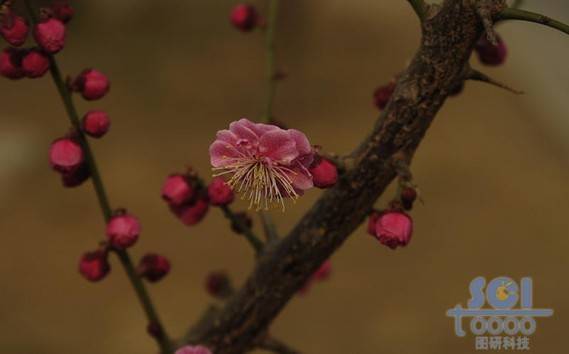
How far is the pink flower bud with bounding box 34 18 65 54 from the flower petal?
0.57 feet

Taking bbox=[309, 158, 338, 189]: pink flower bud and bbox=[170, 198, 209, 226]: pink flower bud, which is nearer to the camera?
bbox=[309, 158, 338, 189]: pink flower bud

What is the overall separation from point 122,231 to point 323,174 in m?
0.20

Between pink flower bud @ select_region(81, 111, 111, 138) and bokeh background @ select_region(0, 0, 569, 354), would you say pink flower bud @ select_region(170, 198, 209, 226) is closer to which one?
pink flower bud @ select_region(81, 111, 111, 138)

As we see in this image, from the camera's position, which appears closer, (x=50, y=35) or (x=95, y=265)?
(x=50, y=35)

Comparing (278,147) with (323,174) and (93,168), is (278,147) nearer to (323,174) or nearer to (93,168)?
(323,174)

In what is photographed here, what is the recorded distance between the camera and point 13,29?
0.55 m

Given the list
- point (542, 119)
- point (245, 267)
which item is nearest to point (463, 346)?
point (245, 267)

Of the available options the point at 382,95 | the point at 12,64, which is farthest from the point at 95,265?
the point at 382,95

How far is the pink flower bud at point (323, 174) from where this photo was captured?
530 millimetres

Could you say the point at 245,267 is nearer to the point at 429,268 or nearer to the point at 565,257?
the point at 429,268

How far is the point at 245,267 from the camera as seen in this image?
1.99m

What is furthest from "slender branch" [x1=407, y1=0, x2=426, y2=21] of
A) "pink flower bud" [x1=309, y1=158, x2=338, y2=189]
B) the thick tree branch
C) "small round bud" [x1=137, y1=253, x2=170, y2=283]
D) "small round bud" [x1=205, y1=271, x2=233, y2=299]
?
"small round bud" [x1=205, y1=271, x2=233, y2=299]

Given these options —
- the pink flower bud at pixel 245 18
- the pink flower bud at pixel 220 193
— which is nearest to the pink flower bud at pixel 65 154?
the pink flower bud at pixel 220 193

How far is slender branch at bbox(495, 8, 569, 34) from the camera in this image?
478 mm
